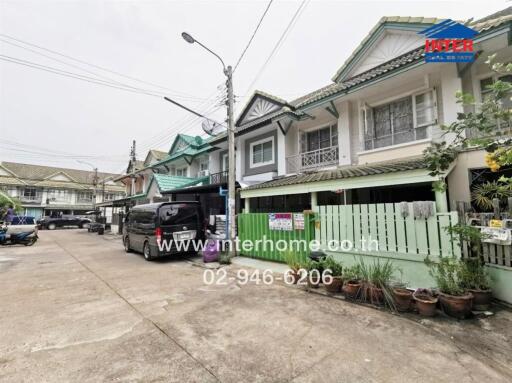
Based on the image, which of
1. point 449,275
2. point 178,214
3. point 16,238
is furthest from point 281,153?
point 16,238

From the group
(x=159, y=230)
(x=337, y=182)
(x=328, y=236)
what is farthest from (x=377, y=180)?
(x=159, y=230)

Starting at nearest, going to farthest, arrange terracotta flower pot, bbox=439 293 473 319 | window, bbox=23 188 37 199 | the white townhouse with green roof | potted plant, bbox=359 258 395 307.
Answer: terracotta flower pot, bbox=439 293 473 319 → potted plant, bbox=359 258 395 307 → the white townhouse with green roof → window, bbox=23 188 37 199

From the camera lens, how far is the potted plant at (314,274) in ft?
18.4

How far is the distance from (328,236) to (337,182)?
5.10 feet

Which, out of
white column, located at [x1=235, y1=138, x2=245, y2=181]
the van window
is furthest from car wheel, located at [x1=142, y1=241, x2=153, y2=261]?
white column, located at [x1=235, y1=138, x2=245, y2=181]

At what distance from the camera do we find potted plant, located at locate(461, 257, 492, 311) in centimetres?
402

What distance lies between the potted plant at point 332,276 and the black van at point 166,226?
19.5 ft

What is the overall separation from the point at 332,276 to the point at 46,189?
4701 cm

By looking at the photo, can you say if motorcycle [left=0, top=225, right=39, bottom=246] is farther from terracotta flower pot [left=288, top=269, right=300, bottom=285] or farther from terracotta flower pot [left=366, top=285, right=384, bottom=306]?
terracotta flower pot [left=366, top=285, right=384, bottom=306]

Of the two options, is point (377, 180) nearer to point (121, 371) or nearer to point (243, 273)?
point (243, 273)

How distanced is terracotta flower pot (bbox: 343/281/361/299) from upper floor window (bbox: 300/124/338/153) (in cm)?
682

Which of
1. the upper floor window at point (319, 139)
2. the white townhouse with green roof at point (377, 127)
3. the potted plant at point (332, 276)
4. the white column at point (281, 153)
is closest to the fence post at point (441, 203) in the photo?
the white townhouse with green roof at point (377, 127)

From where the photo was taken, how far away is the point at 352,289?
4.74 m

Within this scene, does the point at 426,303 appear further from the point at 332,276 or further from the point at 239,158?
the point at 239,158
